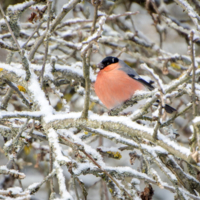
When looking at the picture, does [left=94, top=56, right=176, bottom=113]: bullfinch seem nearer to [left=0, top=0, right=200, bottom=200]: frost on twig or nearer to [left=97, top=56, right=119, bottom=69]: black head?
[left=97, top=56, right=119, bottom=69]: black head

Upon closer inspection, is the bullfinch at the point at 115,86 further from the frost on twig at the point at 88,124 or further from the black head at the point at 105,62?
the frost on twig at the point at 88,124

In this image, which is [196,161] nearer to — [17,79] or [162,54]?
[17,79]

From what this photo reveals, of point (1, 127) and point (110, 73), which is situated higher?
point (110, 73)

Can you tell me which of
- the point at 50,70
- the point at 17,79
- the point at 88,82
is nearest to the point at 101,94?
the point at 50,70

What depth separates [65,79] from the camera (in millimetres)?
2852

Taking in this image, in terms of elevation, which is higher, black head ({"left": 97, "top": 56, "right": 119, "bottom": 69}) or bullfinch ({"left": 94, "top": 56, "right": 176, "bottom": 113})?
black head ({"left": 97, "top": 56, "right": 119, "bottom": 69})

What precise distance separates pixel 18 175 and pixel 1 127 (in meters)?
0.64

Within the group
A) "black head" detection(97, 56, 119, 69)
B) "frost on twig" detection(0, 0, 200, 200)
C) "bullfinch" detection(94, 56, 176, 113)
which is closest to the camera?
"frost on twig" detection(0, 0, 200, 200)

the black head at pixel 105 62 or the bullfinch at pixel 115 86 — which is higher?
the black head at pixel 105 62

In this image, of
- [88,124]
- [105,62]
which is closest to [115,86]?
[105,62]

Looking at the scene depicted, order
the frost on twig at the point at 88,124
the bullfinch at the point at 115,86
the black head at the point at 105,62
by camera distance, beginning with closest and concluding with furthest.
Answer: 1. the frost on twig at the point at 88,124
2. the bullfinch at the point at 115,86
3. the black head at the point at 105,62

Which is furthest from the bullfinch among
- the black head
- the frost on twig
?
the frost on twig

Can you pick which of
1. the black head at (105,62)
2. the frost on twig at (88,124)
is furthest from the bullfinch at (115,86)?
the frost on twig at (88,124)

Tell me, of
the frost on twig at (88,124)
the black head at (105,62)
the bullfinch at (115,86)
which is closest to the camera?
the frost on twig at (88,124)
